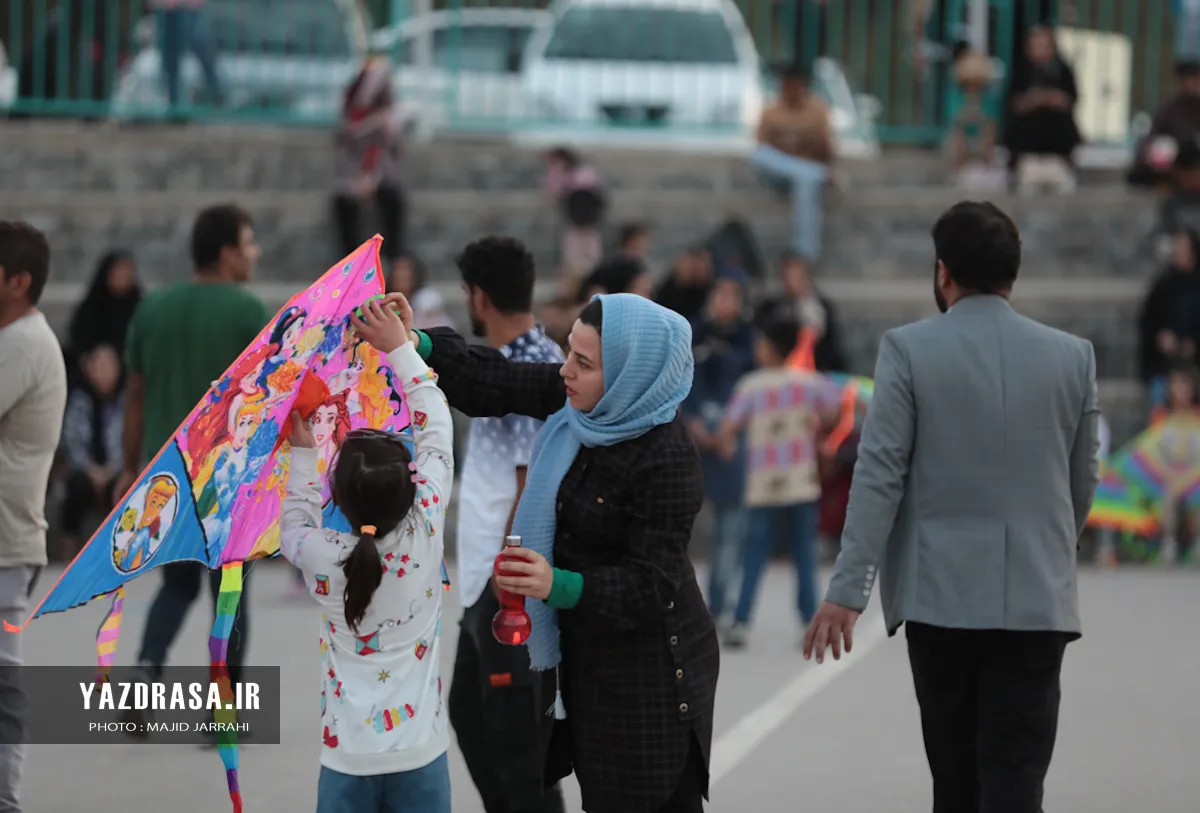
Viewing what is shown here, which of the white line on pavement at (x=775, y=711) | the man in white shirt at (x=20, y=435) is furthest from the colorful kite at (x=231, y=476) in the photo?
the white line on pavement at (x=775, y=711)

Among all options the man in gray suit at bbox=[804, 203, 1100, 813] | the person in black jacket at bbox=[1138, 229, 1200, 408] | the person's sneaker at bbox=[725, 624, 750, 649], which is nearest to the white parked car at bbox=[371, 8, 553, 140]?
the person in black jacket at bbox=[1138, 229, 1200, 408]

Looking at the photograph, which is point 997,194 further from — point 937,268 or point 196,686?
point 937,268

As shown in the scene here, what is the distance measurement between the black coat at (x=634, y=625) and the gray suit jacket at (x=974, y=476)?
0.54 m

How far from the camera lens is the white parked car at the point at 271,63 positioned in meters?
18.0

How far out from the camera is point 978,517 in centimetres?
488

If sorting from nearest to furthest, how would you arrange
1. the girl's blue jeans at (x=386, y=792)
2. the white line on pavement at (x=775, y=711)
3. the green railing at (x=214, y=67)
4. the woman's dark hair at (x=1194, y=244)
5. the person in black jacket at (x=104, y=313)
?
the girl's blue jeans at (x=386, y=792) < the white line on pavement at (x=775, y=711) < the person in black jacket at (x=104, y=313) < the woman's dark hair at (x=1194, y=244) < the green railing at (x=214, y=67)

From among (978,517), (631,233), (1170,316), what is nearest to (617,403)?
(978,517)

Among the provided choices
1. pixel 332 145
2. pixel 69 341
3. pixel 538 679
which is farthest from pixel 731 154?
pixel 538 679

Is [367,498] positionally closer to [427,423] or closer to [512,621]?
[427,423]

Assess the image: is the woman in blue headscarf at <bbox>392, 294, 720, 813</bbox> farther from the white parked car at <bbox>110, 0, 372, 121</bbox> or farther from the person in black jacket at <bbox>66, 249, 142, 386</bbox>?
the white parked car at <bbox>110, 0, 372, 121</bbox>

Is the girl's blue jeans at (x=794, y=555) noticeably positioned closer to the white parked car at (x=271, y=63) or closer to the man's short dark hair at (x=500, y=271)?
the man's short dark hair at (x=500, y=271)

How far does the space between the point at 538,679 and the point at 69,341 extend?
8219 mm

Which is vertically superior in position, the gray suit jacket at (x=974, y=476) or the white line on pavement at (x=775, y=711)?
the gray suit jacket at (x=974, y=476)

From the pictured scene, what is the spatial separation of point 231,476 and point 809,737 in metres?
3.56
